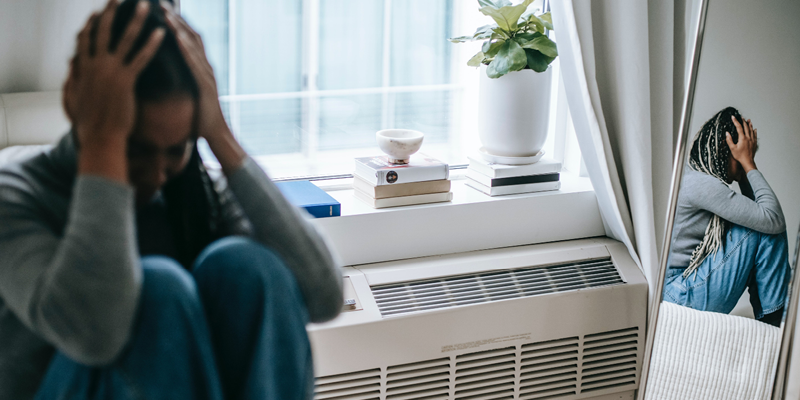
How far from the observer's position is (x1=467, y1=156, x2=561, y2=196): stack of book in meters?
1.87

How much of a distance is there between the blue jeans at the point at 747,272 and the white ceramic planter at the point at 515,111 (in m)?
0.54

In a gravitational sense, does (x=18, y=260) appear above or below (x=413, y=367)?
above

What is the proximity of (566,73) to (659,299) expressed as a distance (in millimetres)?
598

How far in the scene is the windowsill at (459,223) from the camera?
1.73 m

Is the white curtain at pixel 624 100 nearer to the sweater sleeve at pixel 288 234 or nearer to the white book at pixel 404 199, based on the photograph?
the white book at pixel 404 199

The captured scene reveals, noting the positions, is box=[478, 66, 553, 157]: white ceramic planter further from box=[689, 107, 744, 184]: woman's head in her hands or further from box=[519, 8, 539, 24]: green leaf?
box=[689, 107, 744, 184]: woman's head in her hands

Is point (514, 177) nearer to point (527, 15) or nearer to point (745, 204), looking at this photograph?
point (527, 15)

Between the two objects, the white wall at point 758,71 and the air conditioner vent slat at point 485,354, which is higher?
the white wall at point 758,71

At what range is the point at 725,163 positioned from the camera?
1.61 metres

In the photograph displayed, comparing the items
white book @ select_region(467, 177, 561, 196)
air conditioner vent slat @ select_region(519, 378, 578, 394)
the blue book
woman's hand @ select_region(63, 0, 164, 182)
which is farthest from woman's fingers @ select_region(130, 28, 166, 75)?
air conditioner vent slat @ select_region(519, 378, 578, 394)

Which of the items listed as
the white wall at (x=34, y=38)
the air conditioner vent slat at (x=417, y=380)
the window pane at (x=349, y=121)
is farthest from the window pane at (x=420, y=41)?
the white wall at (x=34, y=38)

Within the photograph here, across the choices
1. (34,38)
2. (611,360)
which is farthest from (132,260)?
(611,360)

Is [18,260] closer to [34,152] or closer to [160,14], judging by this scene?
[34,152]

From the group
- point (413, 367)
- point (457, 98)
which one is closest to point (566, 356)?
point (413, 367)
